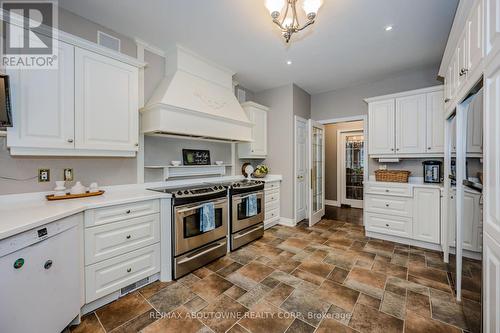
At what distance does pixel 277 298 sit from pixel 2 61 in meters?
3.13

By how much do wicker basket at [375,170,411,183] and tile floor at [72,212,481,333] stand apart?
1088 millimetres

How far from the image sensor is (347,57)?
3.17 m

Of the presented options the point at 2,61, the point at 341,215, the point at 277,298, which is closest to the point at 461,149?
the point at 277,298

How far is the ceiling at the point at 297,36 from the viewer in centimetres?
214

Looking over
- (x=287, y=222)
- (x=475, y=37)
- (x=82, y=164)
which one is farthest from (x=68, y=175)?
(x=475, y=37)

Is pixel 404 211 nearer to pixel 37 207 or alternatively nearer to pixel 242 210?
pixel 242 210

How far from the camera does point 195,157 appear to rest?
343 cm

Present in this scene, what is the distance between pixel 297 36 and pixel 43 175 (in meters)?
3.16

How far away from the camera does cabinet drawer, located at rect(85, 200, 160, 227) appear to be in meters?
1.82

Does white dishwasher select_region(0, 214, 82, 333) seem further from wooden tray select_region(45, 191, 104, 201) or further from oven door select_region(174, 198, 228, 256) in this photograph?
oven door select_region(174, 198, 228, 256)

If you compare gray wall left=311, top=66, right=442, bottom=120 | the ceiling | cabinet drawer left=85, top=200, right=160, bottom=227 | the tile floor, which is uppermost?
the ceiling

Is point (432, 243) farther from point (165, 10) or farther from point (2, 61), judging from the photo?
point (2, 61)

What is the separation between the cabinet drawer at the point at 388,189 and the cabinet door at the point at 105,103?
3.58 meters

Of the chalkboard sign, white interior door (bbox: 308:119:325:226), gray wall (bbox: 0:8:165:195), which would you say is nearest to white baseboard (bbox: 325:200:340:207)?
white interior door (bbox: 308:119:325:226)
